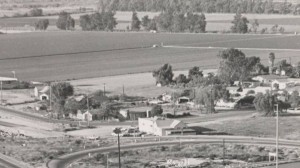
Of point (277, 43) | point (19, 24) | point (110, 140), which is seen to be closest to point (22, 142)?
point (110, 140)

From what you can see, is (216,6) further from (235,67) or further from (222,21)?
(235,67)

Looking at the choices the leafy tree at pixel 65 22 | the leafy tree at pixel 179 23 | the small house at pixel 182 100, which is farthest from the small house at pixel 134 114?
the leafy tree at pixel 65 22

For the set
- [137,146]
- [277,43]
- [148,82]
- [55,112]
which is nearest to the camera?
[137,146]

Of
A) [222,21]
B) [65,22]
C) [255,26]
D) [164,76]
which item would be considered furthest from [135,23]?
[164,76]

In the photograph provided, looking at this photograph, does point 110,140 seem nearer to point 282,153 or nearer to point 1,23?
point 282,153

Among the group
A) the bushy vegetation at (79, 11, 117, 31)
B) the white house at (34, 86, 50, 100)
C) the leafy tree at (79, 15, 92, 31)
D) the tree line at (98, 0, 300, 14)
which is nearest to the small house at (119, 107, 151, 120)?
the white house at (34, 86, 50, 100)

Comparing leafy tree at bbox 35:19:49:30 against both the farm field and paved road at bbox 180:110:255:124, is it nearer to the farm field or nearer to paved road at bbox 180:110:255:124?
the farm field
